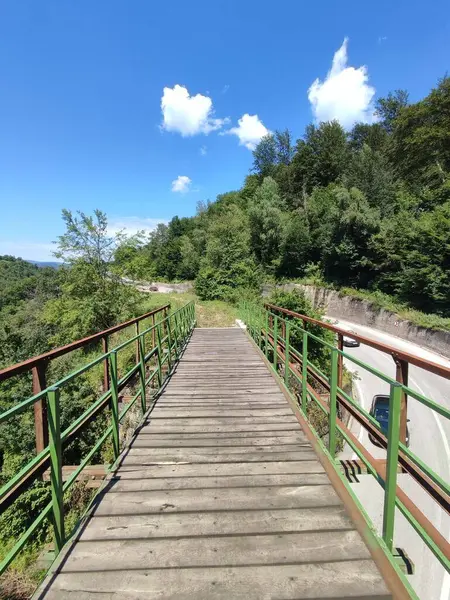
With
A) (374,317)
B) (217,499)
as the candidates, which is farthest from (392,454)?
(374,317)

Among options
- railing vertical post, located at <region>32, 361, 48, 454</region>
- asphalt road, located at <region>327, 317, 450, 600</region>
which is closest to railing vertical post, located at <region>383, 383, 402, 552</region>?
railing vertical post, located at <region>32, 361, 48, 454</region>

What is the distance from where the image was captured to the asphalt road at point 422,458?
25.4 ft

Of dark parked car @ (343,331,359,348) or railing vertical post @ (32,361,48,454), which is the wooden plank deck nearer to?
railing vertical post @ (32,361,48,454)

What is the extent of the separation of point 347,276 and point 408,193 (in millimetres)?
9053

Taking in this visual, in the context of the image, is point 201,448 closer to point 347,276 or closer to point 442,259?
point 442,259

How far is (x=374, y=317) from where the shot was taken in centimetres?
2275

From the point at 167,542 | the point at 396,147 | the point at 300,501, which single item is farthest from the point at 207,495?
the point at 396,147

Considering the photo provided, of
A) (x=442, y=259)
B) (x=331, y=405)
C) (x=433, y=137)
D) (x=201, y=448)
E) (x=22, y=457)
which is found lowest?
(x=22, y=457)

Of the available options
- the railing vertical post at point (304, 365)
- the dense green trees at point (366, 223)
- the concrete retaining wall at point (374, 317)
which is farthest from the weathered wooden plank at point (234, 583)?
the dense green trees at point (366, 223)

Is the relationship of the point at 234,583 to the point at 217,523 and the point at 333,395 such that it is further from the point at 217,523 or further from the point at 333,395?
the point at 333,395

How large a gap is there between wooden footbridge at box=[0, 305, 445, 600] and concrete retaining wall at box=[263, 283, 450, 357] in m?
10.1

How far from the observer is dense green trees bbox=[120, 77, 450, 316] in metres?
19.5

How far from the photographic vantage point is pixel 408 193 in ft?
91.0

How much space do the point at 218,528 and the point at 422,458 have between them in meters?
11.8
